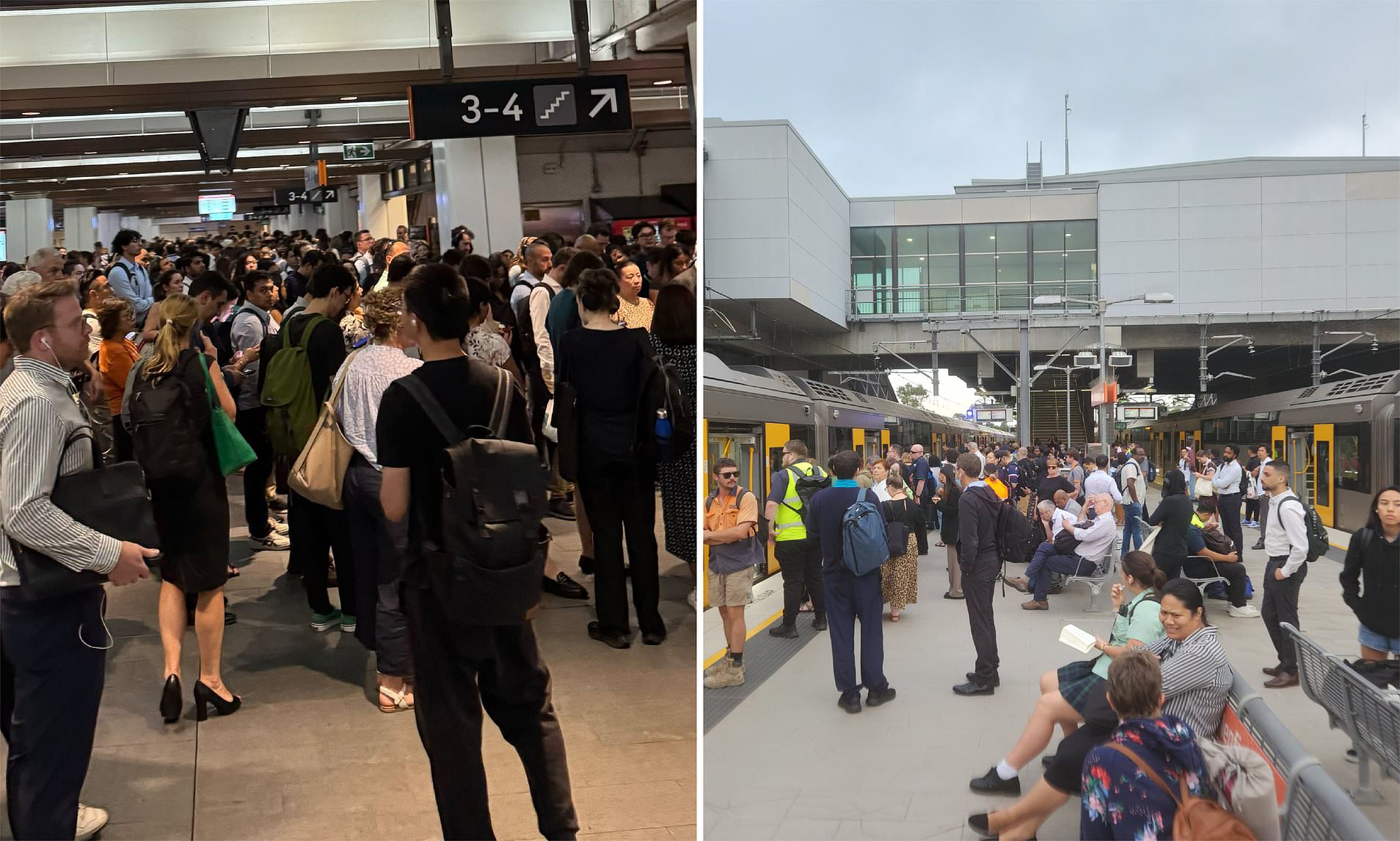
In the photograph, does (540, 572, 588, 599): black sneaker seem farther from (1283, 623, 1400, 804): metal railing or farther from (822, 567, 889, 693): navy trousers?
(1283, 623, 1400, 804): metal railing

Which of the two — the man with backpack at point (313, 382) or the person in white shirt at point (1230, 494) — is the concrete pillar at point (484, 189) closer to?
the man with backpack at point (313, 382)

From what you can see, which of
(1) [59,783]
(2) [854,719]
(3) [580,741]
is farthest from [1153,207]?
(1) [59,783]

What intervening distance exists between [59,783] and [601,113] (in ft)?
13.1

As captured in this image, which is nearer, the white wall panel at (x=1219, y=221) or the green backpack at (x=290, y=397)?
the white wall panel at (x=1219, y=221)

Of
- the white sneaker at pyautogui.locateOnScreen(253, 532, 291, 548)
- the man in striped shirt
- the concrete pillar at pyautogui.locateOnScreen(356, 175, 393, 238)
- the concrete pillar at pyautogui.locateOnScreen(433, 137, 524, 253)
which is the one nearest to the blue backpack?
the man in striped shirt

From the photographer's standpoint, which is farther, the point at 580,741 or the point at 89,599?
the point at 580,741

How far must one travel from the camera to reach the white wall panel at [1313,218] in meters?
2.21

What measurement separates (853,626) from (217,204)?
2569cm

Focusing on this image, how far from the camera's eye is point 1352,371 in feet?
6.83

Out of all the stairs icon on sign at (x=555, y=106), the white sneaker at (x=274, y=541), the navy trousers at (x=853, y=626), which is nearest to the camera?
the navy trousers at (x=853, y=626)

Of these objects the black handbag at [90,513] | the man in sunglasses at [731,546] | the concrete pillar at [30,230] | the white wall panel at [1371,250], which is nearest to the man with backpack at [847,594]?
the man in sunglasses at [731,546]

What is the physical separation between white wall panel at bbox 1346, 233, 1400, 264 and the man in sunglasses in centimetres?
134

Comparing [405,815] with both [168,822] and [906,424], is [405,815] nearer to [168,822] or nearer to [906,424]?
[168,822]

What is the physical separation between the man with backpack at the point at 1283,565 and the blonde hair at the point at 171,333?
246cm
